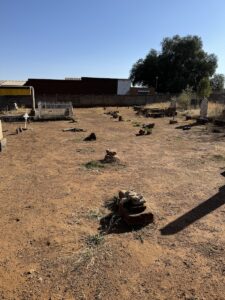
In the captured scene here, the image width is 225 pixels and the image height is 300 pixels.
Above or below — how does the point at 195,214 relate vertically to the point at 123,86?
below

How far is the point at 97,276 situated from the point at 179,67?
49.1m

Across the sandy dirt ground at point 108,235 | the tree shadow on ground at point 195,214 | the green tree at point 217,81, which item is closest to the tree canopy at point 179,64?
the green tree at point 217,81

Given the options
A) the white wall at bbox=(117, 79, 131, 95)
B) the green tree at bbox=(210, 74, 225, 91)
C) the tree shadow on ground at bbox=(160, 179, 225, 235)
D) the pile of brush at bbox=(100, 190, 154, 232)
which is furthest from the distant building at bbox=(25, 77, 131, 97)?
the pile of brush at bbox=(100, 190, 154, 232)

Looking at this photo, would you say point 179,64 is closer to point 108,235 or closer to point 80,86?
point 80,86

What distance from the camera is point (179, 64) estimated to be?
49.2 metres

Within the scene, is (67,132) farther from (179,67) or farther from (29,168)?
(179,67)

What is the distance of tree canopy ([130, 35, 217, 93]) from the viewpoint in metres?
48.8

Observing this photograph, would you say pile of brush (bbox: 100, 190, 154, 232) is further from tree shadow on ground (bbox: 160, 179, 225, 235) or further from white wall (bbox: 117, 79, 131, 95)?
white wall (bbox: 117, 79, 131, 95)

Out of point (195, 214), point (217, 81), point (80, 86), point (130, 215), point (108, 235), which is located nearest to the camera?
point (108, 235)

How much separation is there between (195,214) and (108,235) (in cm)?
159

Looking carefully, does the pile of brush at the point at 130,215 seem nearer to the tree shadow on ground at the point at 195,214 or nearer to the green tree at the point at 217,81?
the tree shadow on ground at the point at 195,214

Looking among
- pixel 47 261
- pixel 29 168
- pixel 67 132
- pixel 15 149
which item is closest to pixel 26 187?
pixel 29 168

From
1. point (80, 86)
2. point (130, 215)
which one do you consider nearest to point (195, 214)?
point (130, 215)

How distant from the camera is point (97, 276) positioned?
136 inches
